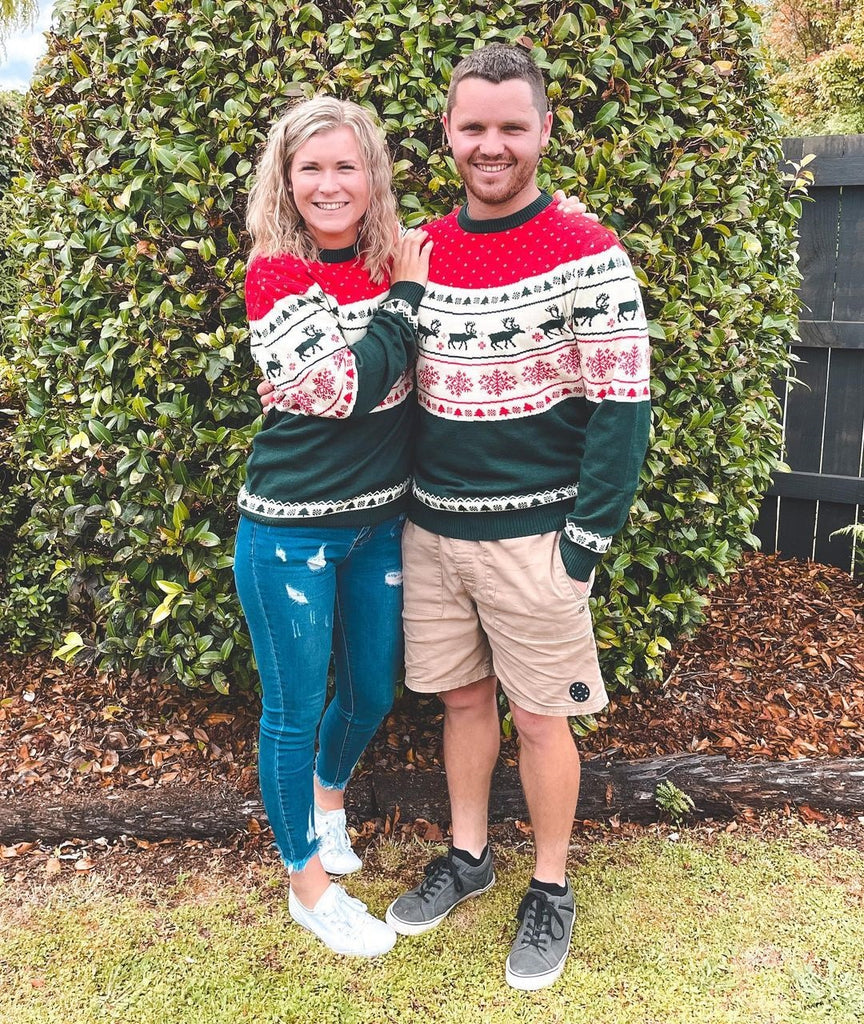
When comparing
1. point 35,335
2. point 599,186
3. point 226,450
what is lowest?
point 226,450

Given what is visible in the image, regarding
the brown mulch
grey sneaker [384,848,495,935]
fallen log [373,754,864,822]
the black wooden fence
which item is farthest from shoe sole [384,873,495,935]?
the black wooden fence

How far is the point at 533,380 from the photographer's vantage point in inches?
95.9

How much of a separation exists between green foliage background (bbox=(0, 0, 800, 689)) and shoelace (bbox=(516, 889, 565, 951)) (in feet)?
3.12

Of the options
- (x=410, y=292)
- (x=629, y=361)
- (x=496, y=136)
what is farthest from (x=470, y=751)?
(x=496, y=136)

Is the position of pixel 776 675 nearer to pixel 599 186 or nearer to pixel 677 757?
pixel 677 757

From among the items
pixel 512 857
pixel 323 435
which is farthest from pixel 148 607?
pixel 512 857

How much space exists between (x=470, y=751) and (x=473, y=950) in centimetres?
60

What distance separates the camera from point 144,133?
2.91 meters

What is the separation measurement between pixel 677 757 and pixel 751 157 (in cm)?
227

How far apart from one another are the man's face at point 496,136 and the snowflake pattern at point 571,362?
43cm

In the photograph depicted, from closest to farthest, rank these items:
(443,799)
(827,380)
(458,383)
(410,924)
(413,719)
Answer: (458,383)
(410,924)
(443,799)
(413,719)
(827,380)

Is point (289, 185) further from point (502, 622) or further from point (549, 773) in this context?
point (549, 773)

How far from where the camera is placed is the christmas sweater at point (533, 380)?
232 centimetres

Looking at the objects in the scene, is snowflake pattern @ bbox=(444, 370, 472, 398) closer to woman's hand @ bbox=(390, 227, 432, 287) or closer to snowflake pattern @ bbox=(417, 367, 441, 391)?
snowflake pattern @ bbox=(417, 367, 441, 391)
